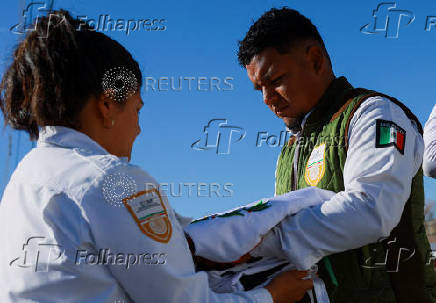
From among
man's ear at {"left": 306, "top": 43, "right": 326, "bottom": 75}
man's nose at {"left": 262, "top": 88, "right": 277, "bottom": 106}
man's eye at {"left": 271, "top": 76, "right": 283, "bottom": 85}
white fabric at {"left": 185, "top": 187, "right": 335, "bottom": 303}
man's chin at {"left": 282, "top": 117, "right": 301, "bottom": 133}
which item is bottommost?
white fabric at {"left": 185, "top": 187, "right": 335, "bottom": 303}

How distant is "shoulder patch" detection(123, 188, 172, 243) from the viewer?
1312mm

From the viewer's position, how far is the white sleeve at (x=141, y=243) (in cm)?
128

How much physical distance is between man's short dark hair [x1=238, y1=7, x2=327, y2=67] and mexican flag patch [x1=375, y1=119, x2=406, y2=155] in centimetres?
80

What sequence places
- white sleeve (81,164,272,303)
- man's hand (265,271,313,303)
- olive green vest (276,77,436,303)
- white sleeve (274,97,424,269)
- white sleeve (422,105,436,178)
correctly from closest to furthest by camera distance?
white sleeve (81,164,272,303), man's hand (265,271,313,303), white sleeve (274,97,424,269), olive green vest (276,77,436,303), white sleeve (422,105,436,178)

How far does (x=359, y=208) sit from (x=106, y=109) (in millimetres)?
1015

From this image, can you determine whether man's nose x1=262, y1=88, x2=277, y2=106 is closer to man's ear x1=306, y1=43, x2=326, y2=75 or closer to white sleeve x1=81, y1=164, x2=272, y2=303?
man's ear x1=306, y1=43, x2=326, y2=75

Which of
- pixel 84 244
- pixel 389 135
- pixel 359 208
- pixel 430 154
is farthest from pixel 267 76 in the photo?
pixel 84 244

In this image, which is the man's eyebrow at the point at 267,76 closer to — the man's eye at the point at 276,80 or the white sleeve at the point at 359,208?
the man's eye at the point at 276,80

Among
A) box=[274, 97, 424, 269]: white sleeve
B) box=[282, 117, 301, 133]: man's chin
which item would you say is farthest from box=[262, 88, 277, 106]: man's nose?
box=[274, 97, 424, 269]: white sleeve

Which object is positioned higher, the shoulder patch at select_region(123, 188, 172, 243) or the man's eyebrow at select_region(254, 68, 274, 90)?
the man's eyebrow at select_region(254, 68, 274, 90)

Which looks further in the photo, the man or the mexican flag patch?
the mexican flag patch

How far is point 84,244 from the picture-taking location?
4.26 ft

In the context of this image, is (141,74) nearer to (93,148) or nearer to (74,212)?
(93,148)

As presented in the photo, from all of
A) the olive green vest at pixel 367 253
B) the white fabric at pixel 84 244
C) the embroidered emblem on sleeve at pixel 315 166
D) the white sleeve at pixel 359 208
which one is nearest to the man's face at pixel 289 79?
the olive green vest at pixel 367 253
